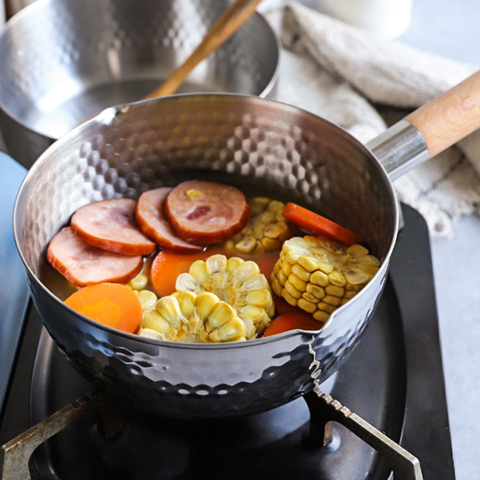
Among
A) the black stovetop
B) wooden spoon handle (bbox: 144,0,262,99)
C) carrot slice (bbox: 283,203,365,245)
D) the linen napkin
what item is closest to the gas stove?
the black stovetop

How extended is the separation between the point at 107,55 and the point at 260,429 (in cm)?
76

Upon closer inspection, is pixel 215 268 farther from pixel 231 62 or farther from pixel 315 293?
pixel 231 62

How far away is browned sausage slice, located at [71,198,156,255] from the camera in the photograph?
23.5 inches

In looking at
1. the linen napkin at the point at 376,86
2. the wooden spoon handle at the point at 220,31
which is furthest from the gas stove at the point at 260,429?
the wooden spoon handle at the point at 220,31

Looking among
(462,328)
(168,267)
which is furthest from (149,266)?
(462,328)

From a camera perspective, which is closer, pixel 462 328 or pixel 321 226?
pixel 321 226

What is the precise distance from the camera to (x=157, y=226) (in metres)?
0.63

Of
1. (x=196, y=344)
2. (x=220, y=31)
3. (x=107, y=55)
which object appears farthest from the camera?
(x=107, y=55)

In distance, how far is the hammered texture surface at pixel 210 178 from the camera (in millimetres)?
394

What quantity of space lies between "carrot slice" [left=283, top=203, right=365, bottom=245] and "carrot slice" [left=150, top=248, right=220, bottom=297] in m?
0.09

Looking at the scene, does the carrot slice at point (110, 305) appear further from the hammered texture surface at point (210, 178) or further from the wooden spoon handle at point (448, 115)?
the wooden spoon handle at point (448, 115)

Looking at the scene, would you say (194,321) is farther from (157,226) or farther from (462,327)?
(462,327)

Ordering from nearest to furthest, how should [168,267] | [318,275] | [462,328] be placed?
1. [318,275]
2. [168,267]
3. [462,328]

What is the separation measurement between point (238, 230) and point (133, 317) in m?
0.18
